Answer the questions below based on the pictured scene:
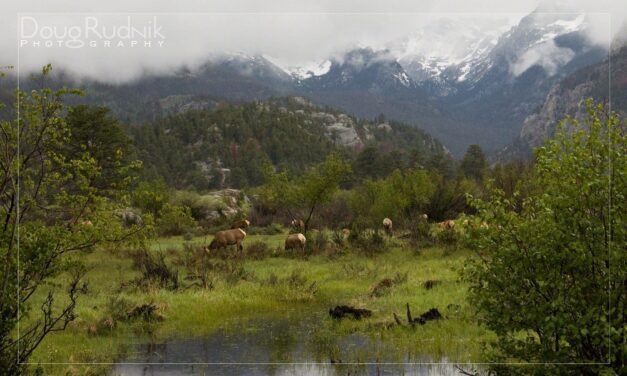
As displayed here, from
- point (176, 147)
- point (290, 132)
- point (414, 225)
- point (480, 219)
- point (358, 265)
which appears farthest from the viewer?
point (290, 132)

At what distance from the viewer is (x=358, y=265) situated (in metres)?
29.8

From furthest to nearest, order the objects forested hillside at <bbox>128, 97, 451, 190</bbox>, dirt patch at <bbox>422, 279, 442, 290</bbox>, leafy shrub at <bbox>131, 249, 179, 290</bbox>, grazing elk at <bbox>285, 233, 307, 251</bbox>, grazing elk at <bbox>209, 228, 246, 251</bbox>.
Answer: forested hillside at <bbox>128, 97, 451, 190</bbox>
grazing elk at <bbox>285, 233, 307, 251</bbox>
grazing elk at <bbox>209, 228, 246, 251</bbox>
leafy shrub at <bbox>131, 249, 179, 290</bbox>
dirt patch at <bbox>422, 279, 442, 290</bbox>

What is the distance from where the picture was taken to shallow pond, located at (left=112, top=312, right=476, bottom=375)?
48.3 feet

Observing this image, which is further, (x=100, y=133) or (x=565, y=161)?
(x=100, y=133)

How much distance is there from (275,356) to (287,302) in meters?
7.81

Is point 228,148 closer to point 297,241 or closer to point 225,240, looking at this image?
point 225,240

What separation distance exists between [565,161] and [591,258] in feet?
4.88

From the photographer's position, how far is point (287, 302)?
23.9m

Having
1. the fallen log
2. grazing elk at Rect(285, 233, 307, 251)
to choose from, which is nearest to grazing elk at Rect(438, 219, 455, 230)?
grazing elk at Rect(285, 233, 307, 251)

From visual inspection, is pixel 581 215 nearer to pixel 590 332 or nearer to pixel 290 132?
pixel 590 332

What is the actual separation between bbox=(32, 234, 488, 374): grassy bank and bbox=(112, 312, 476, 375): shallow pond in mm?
242

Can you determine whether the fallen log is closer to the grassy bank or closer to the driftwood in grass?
the grassy bank

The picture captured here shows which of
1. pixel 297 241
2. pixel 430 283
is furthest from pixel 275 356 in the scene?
pixel 297 241

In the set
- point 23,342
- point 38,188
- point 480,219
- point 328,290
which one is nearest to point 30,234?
point 38,188
